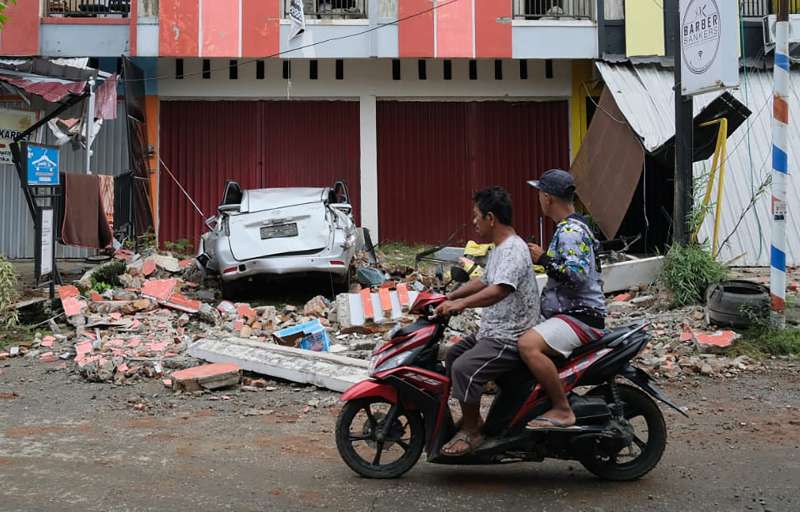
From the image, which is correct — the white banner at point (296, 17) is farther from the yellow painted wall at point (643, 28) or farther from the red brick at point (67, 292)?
the red brick at point (67, 292)

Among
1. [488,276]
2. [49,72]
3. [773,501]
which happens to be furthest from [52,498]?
[49,72]

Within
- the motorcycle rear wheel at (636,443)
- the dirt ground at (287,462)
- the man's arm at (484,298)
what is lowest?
the dirt ground at (287,462)

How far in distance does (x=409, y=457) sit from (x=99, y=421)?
271 centimetres

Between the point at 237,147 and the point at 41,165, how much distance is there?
18.6 feet

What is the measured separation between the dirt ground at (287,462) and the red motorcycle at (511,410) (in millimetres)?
190

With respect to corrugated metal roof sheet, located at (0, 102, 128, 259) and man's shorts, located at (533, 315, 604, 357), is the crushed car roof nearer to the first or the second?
corrugated metal roof sheet, located at (0, 102, 128, 259)

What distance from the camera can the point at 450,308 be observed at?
164 inches

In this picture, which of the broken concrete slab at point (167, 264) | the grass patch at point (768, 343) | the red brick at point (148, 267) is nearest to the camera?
the grass patch at point (768, 343)

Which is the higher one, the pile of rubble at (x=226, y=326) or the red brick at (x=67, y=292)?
the red brick at (x=67, y=292)

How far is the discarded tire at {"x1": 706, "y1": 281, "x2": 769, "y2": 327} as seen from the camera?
777 cm

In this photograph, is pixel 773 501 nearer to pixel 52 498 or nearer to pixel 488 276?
pixel 488 276

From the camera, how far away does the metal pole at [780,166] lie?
25.2ft

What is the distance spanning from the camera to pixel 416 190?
15.6 metres

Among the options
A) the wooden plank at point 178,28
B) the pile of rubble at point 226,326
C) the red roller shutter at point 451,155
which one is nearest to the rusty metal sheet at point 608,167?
the pile of rubble at point 226,326
